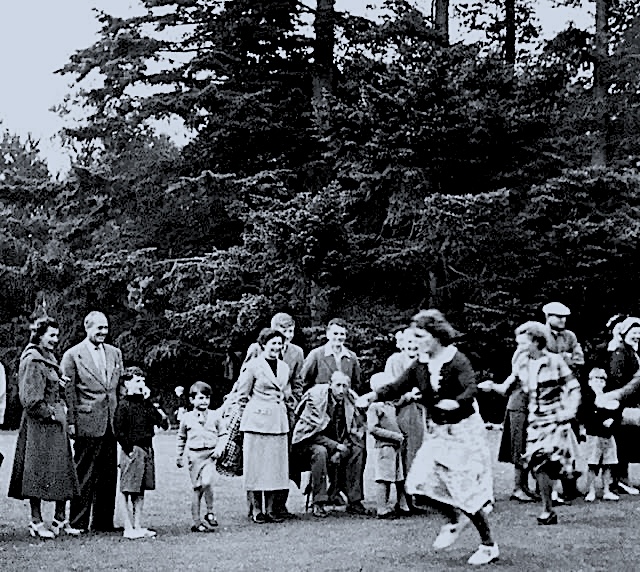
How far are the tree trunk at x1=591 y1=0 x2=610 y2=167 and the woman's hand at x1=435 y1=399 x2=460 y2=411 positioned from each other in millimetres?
20820

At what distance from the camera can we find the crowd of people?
796 centimetres

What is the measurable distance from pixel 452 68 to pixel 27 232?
19.3m

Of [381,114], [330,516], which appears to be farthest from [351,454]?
[381,114]

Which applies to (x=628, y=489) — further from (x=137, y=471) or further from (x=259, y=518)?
(x=137, y=471)

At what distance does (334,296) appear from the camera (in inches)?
973

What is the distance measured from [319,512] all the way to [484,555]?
3.24 meters

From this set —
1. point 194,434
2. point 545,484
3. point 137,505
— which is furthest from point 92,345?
point 545,484

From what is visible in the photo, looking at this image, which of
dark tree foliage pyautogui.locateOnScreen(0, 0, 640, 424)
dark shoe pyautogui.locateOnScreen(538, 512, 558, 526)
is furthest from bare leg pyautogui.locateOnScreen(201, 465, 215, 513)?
dark tree foliage pyautogui.locateOnScreen(0, 0, 640, 424)

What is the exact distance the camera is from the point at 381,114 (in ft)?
78.2

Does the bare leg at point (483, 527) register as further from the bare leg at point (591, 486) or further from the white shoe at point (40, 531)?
the bare leg at point (591, 486)

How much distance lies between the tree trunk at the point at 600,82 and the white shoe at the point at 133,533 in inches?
808

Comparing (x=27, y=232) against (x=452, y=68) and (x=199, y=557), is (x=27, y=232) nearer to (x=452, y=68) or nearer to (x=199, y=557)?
(x=452, y=68)

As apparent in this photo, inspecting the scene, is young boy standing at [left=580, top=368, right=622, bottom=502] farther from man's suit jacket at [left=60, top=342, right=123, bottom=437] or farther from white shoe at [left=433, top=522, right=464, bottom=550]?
man's suit jacket at [left=60, top=342, right=123, bottom=437]

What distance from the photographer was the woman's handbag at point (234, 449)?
35.9 feet
